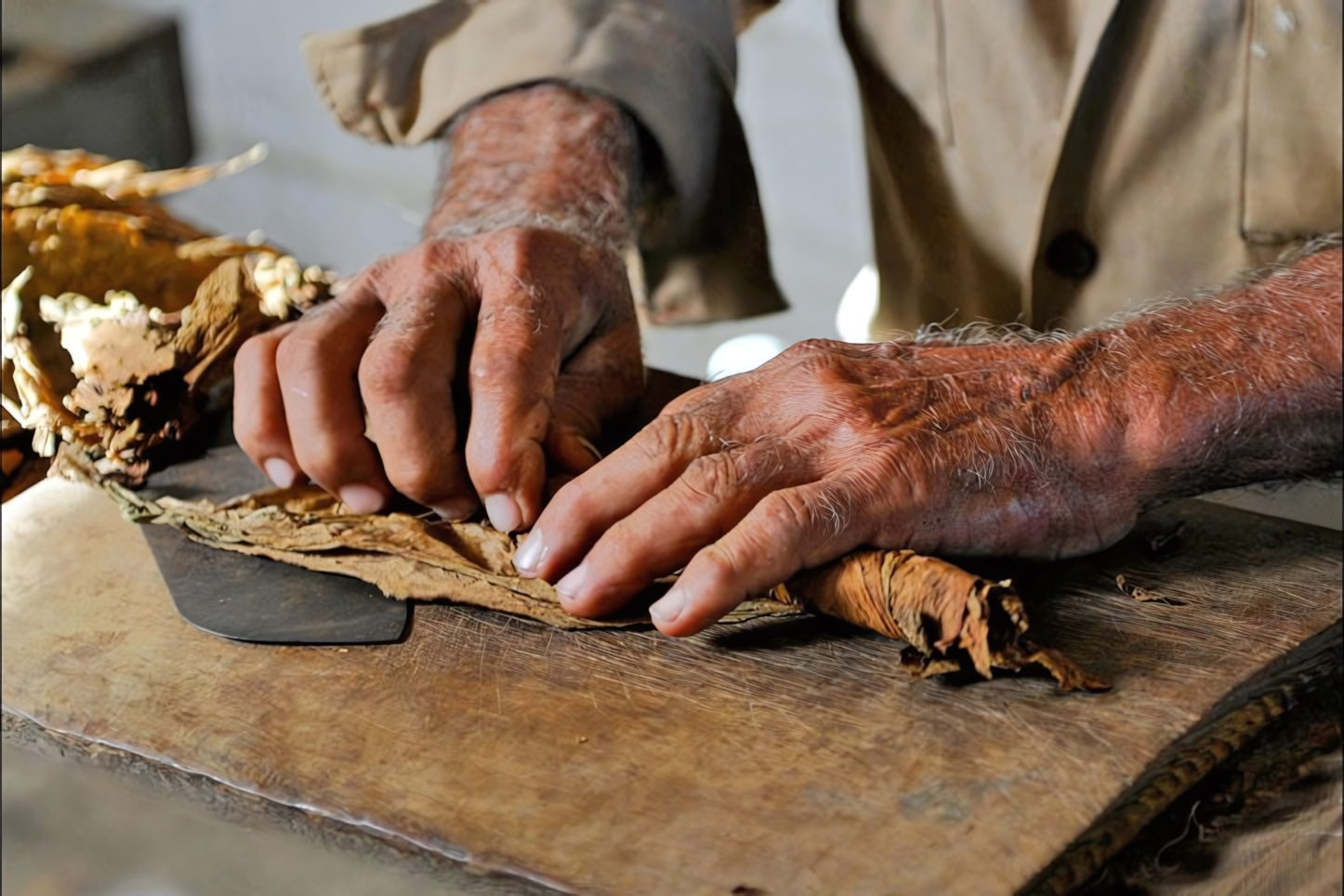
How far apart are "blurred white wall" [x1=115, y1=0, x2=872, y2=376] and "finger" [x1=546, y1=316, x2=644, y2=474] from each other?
584 mm

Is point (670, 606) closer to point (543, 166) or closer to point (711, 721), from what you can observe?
point (711, 721)

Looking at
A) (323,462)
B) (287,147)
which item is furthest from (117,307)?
(287,147)

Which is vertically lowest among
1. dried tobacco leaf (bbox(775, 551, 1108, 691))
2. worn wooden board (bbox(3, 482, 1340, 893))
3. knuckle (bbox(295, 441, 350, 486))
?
worn wooden board (bbox(3, 482, 1340, 893))

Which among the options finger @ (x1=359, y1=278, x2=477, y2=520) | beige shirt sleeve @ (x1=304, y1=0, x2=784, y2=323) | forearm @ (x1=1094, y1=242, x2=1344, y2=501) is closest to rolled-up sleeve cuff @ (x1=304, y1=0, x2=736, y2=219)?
beige shirt sleeve @ (x1=304, y1=0, x2=784, y2=323)

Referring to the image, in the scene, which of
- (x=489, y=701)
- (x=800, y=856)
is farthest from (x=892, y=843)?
(x=489, y=701)

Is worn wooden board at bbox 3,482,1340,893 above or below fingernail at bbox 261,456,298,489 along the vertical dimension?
below

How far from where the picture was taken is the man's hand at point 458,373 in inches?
22.0

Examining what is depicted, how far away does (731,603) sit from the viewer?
475 mm

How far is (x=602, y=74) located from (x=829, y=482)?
396mm

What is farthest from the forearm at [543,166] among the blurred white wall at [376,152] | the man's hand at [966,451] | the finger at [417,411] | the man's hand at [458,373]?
the blurred white wall at [376,152]

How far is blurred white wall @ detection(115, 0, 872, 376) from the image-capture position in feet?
4.19

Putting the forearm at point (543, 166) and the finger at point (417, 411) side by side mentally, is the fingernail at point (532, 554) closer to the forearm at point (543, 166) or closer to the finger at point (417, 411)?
the finger at point (417, 411)

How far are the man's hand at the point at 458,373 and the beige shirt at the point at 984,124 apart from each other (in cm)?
15

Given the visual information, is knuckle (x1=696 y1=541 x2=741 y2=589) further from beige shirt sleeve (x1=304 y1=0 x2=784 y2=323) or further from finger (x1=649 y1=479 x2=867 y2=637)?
beige shirt sleeve (x1=304 y1=0 x2=784 y2=323)
